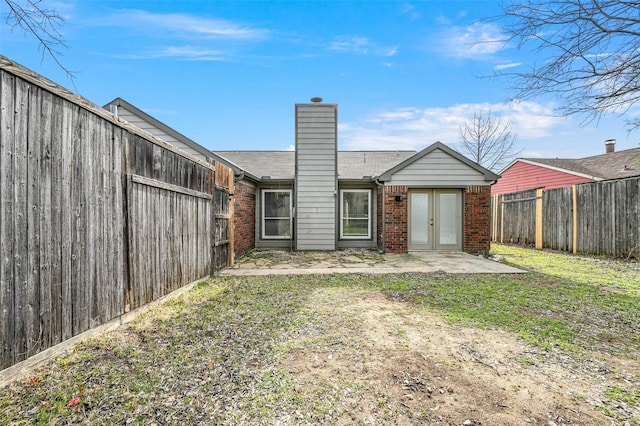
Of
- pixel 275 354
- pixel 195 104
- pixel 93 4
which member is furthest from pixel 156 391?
pixel 195 104

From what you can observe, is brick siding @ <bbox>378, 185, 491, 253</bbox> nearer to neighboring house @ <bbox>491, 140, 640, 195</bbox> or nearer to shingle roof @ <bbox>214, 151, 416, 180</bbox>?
shingle roof @ <bbox>214, 151, 416, 180</bbox>

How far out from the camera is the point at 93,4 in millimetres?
4664

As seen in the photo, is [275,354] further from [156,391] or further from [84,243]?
[84,243]

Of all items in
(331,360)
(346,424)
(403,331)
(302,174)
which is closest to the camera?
(346,424)

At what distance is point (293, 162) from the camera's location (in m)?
13.6

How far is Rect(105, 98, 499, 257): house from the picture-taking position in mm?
10227

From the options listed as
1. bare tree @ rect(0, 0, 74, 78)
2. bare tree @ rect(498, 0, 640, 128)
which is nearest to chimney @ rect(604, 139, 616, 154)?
bare tree @ rect(498, 0, 640, 128)

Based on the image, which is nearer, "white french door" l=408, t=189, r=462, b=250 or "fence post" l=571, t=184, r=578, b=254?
"fence post" l=571, t=184, r=578, b=254

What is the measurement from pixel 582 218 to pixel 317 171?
8906 mm

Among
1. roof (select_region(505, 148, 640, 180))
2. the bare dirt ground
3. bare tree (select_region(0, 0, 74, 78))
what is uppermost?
roof (select_region(505, 148, 640, 180))

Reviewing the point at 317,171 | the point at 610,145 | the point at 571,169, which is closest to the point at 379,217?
the point at 317,171

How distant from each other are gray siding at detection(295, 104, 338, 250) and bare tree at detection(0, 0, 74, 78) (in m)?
7.86

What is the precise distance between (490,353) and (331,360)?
161 centimetres

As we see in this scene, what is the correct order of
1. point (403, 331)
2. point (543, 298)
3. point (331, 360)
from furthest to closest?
1. point (543, 298)
2. point (403, 331)
3. point (331, 360)
